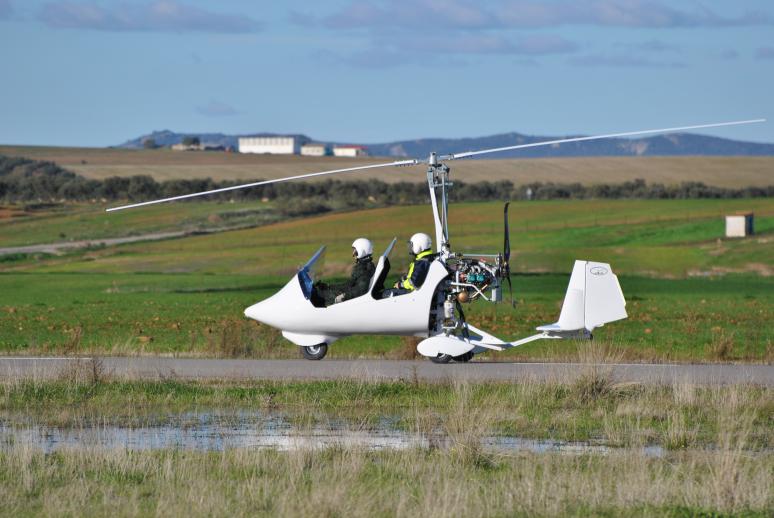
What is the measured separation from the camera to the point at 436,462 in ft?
40.3

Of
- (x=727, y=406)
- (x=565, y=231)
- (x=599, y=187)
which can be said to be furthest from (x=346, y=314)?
(x=599, y=187)

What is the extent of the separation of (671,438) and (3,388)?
864cm

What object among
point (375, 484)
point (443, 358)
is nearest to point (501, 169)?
point (443, 358)

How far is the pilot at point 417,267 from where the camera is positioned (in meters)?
20.0

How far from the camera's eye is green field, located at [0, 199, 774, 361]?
2509 centimetres

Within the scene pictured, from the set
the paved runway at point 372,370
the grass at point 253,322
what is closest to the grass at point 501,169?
the grass at point 253,322

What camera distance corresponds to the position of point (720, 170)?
108 metres

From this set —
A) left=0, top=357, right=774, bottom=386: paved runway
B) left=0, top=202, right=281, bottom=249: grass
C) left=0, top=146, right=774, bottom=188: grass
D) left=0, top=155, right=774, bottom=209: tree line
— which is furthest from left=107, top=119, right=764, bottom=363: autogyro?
left=0, top=146, right=774, bottom=188: grass

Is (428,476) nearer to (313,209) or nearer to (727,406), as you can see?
(727,406)

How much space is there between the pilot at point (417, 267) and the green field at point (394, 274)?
7.07 feet

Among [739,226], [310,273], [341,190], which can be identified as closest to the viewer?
[310,273]

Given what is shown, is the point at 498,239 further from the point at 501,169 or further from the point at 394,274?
the point at 501,169

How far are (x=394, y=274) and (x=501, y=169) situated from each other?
70.0 metres

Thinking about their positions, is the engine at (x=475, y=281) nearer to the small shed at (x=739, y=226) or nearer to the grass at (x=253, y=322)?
the grass at (x=253, y=322)
